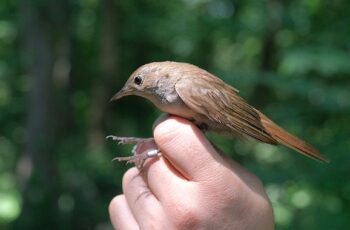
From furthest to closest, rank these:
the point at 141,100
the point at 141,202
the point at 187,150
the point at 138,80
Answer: the point at 141,100 < the point at 138,80 < the point at 141,202 < the point at 187,150

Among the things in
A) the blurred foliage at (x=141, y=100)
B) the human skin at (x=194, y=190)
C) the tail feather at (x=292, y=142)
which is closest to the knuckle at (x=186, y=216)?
the human skin at (x=194, y=190)

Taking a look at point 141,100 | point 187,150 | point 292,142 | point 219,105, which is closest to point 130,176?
point 187,150

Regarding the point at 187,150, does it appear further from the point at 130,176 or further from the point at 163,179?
the point at 130,176

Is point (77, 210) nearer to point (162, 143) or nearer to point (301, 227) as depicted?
point (301, 227)

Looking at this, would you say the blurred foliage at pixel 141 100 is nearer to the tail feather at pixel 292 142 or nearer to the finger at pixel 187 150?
the tail feather at pixel 292 142

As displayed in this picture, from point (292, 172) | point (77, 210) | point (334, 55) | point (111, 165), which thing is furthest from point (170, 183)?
point (111, 165)


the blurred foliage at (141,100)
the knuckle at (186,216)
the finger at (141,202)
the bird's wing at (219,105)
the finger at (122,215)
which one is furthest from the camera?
the blurred foliage at (141,100)
